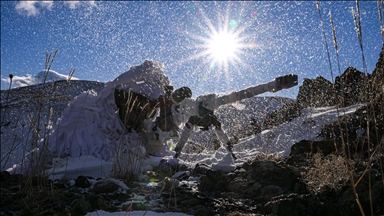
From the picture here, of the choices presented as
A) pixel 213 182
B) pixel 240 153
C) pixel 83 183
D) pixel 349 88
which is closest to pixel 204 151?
pixel 240 153

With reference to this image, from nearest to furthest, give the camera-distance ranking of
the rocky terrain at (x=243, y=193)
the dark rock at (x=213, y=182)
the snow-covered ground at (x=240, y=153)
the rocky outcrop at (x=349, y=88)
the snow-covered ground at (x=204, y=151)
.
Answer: the rocky outcrop at (x=349, y=88), the rocky terrain at (x=243, y=193), the dark rock at (x=213, y=182), the snow-covered ground at (x=204, y=151), the snow-covered ground at (x=240, y=153)

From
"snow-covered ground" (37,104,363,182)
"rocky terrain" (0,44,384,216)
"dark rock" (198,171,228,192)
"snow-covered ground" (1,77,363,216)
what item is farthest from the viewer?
"snow-covered ground" (37,104,363,182)

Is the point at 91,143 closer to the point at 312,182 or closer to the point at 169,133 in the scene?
the point at 169,133

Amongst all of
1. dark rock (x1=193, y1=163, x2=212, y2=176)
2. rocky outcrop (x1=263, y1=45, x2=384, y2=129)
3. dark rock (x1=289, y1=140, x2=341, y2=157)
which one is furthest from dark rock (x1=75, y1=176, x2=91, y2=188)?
dark rock (x1=289, y1=140, x2=341, y2=157)

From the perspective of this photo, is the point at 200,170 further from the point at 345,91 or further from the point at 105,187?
the point at 345,91

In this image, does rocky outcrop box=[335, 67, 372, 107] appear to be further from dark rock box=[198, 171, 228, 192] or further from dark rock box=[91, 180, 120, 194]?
dark rock box=[91, 180, 120, 194]

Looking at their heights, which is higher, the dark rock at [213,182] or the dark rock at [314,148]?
the dark rock at [314,148]

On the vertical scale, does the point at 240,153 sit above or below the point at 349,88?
below

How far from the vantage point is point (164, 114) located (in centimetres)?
541

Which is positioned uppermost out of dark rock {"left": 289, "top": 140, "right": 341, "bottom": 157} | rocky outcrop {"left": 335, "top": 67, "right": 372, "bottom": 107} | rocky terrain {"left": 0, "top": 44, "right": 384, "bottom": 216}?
rocky outcrop {"left": 335, "top": 67, "right": 372, "bottom": 107}

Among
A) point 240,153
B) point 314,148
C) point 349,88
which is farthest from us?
point 240,153

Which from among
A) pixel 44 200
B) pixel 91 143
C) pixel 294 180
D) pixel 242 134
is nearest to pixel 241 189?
pixel 294 180

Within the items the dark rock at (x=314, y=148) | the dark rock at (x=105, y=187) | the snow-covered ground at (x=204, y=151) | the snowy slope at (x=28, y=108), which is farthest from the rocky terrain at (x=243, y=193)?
the dark rock at (x=314, y=148)

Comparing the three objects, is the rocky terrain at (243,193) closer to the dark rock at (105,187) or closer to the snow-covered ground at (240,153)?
the dark rock at (105,187)
